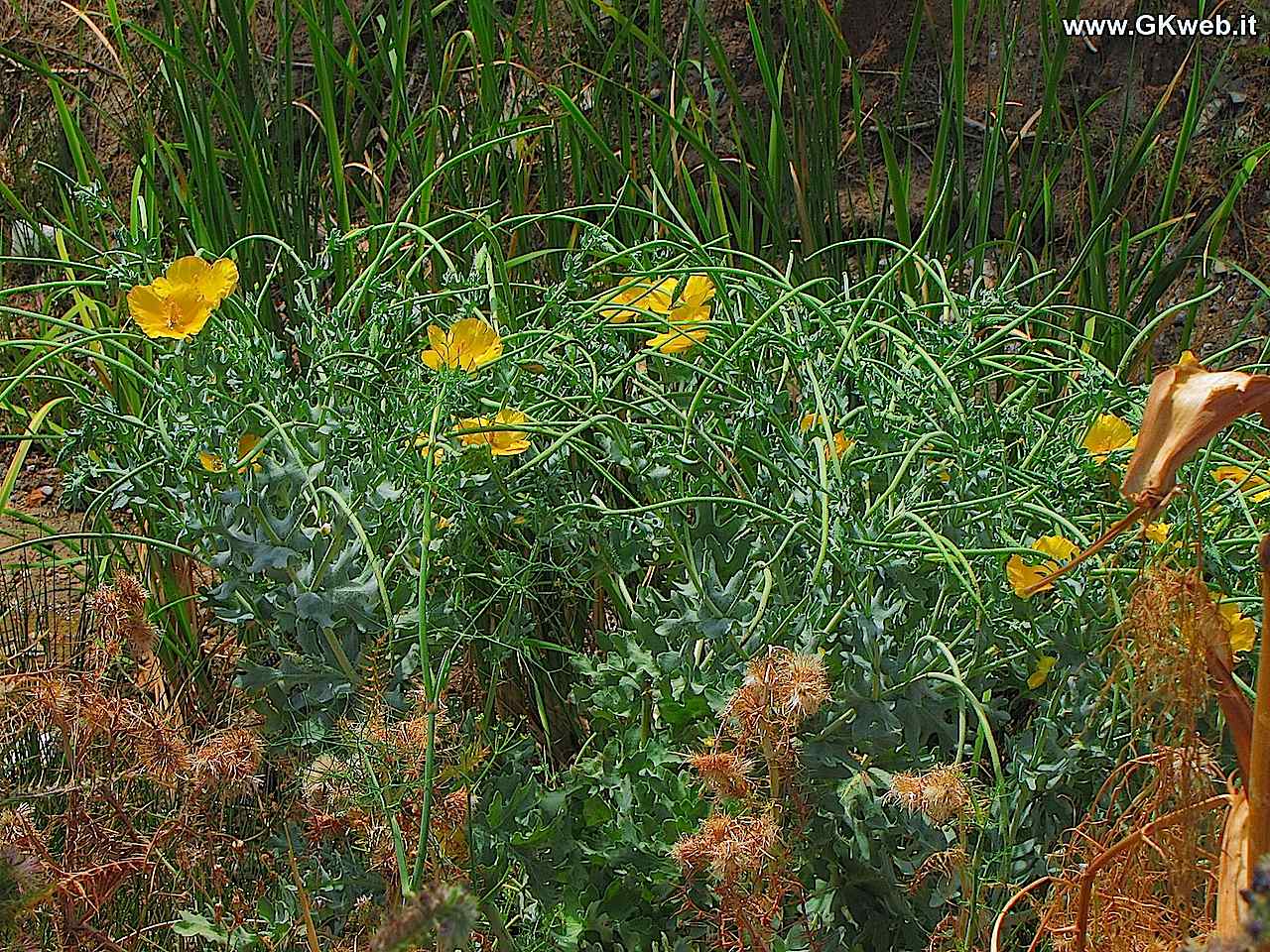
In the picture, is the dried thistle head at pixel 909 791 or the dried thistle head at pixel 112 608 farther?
the dried thistle head at pixel 112 608

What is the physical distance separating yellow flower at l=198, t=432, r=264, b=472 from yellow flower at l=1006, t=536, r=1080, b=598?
64cm

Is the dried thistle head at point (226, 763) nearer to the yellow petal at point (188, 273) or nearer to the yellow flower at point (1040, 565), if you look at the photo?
the yellow petal at point (188, 273)

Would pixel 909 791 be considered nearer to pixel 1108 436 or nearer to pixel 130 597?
pixel 1108 436

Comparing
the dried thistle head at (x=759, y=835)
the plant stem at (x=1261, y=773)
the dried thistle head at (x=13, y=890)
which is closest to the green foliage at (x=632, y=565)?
the dried thistle head at (x=759, y=835)

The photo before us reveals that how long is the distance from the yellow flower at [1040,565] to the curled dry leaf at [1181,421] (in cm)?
49

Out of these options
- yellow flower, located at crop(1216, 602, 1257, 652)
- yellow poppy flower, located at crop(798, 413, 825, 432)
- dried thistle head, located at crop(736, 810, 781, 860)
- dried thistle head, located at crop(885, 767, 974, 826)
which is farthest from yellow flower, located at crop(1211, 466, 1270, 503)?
dried thistle head, located at crop(736, 810, 781, 860)

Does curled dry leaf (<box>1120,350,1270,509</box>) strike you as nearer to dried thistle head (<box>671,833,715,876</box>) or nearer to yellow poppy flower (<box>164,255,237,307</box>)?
dried thistle head (<box>671,833,715,876</box>)

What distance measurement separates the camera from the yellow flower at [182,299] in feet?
3.96

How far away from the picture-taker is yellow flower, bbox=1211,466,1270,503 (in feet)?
4.00

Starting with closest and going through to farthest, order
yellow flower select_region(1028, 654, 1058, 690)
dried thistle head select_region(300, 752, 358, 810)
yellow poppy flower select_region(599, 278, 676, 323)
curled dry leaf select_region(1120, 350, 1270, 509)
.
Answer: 1. curled dry leaf select_region(1120, 350, 1270, 509)
2. dried thistle head select_region(300, 752, 358, 810)
3. yellow flower select_region(1028, 654, 1058, 690)
4. yellow poppy flower select_region(599, 278, 676, 323)

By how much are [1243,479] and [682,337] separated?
55 centimetres

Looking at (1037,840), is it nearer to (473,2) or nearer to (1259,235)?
(473,2)

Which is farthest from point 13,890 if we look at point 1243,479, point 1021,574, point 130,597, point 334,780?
point 1243,479

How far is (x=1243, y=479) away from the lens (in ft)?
4.04
